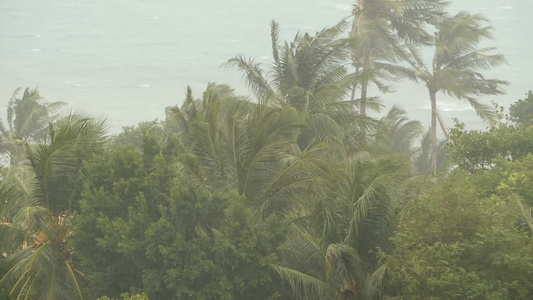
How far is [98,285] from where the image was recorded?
46.8 ft

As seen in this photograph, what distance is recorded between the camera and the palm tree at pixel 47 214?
47.8ft

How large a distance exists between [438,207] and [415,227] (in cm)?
54

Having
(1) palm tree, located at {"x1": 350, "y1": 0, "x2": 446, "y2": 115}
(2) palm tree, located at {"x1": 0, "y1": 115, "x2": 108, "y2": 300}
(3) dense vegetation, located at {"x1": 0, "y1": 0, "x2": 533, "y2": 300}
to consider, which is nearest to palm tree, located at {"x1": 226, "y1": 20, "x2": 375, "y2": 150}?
(3) dense vegetation, located at {"x1": 0, "y1": 0, "x2": 533, "y2": 300}

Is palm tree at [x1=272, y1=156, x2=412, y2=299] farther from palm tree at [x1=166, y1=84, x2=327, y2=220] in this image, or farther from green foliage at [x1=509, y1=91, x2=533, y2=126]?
green foliage at [x1=509, y1=91, x2=533, y2=126]

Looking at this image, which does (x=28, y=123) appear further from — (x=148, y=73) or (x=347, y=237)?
(x=148, y=73)

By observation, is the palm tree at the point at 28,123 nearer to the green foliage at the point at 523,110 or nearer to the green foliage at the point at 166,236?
the green foliage at the point at 523,110

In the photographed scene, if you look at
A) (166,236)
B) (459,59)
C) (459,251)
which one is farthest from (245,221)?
(459,59)

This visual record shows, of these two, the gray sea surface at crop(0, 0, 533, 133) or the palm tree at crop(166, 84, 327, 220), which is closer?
the palm tree at crop(166, 84, 327, 220)

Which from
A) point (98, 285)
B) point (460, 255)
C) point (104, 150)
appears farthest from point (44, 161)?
point (460, 255)

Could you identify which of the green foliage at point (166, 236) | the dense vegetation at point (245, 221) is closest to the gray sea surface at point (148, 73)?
the dense vegetation at point (245, 221)

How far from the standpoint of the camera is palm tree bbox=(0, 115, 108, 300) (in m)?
14.6

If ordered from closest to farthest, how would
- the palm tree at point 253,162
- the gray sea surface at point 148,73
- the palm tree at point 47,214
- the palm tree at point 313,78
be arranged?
the palm tree at point 47,214 → the palm tree at point 253,162 → the palm tree at point 313,78 → the gray sea surface at point 148,73

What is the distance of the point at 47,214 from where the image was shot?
15.2 metres

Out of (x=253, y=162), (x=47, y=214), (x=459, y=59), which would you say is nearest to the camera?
(x=47, y=214)
